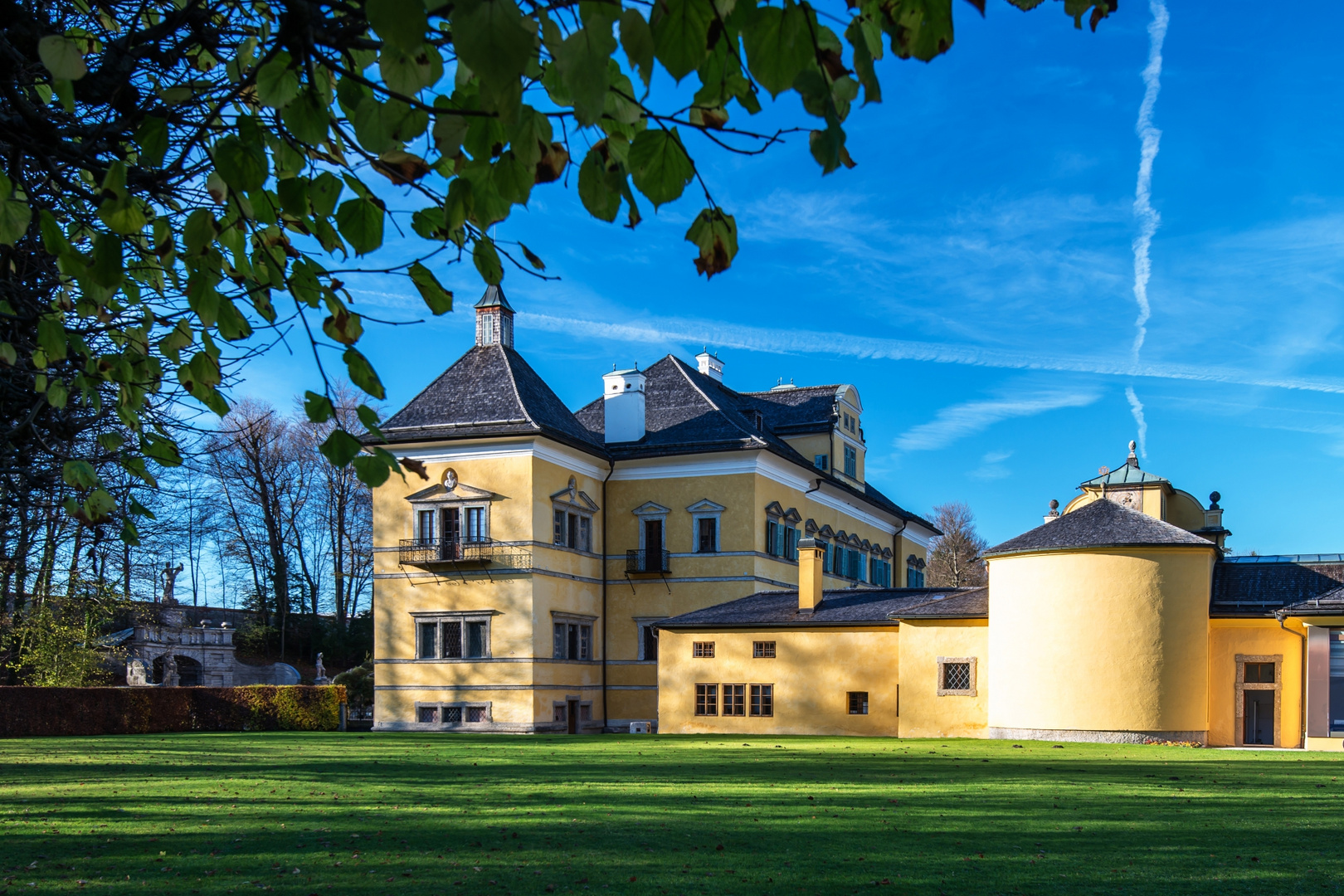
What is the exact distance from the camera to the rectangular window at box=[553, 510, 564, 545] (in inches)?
1503

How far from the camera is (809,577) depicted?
32656mm

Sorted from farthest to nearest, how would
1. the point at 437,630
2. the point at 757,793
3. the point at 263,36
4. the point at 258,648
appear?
the point at 258,648
the point at 437,630
the point at 757,793
the point at 263,36

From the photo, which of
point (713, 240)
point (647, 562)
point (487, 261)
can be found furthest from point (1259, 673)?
point (713, 240)

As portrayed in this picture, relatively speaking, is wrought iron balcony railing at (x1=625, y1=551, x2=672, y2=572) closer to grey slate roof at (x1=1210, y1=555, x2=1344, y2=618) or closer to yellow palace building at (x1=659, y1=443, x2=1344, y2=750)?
yellow palace building at (x1=659, y1=443, x2=1344, y2=750)

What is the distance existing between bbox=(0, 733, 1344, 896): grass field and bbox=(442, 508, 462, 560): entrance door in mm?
17883

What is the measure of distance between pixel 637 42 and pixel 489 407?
35.5 meters

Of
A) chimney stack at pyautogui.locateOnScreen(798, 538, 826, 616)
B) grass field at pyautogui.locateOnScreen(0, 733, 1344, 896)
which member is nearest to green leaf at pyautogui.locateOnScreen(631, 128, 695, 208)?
grass field at pyautogui.locateOnScreen(0, 733, 1344, 896)

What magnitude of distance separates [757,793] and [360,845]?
5.25 m

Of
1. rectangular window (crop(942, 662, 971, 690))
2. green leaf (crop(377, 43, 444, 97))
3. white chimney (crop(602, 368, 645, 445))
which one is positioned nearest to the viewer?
green leaf (crop(377, 43, 444, 97))

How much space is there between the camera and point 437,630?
37688 mm

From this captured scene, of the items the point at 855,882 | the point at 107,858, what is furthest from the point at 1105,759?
the point at 107,858

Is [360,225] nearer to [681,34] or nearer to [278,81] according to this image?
[278,81]

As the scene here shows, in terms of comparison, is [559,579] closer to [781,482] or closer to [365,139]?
[781,482]

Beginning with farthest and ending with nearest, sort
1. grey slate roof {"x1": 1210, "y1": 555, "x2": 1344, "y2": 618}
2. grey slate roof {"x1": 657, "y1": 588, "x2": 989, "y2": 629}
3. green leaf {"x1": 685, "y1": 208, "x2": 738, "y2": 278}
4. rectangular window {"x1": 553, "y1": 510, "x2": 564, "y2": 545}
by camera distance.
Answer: rectangular window {"x1": 553, "y1": 510, "x2": 564, "y2": 545} < grey slate roof {"x1": 657, "y1": 588, "x2": 989, "y2": 629} < grey slate roof {"x1": 1210, "y1": 555, "x2": 1344, "y2": 618} < green leaf {"x1": 685, "y1": 208, "x2": 738, "y2": 278}
